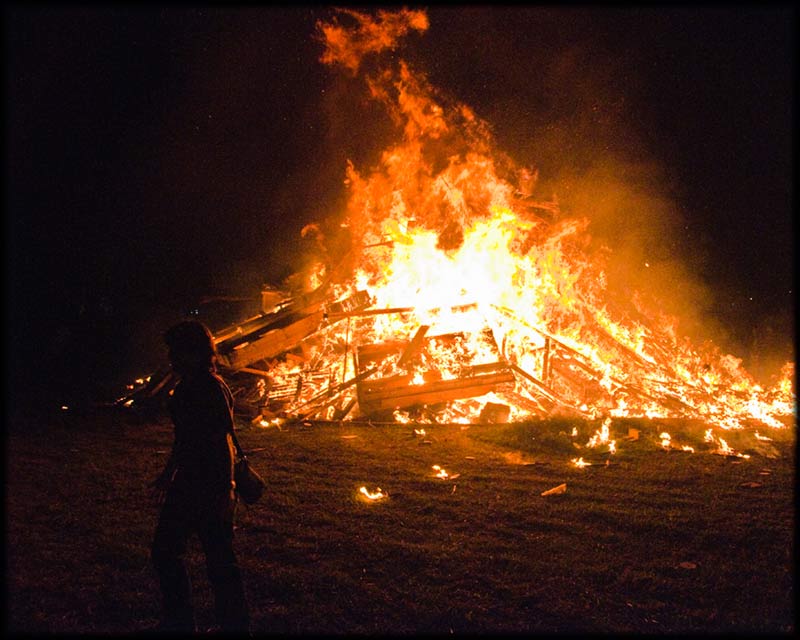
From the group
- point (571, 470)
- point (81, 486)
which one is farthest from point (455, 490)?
point (81, 486)

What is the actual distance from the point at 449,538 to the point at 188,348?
3255 mm

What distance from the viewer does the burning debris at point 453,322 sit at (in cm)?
1002

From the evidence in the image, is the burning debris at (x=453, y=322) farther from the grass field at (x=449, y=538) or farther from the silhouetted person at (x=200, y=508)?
the silhouetted person at (x=200, y=508)

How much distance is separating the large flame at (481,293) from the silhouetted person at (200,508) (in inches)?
266

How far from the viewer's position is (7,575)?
4250 millimetres

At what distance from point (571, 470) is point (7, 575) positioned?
656 centimetres

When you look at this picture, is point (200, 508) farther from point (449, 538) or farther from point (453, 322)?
point (453, 322)

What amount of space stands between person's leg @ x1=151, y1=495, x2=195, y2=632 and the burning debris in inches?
262

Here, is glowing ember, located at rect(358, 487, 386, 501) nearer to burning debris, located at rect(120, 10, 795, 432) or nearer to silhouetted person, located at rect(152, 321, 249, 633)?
silhouetted person, located at rect(152, 321, 249, 633)

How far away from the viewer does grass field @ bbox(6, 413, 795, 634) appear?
3664 mm

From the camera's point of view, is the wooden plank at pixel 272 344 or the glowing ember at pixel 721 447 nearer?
the glowing ember at pixel 721 447

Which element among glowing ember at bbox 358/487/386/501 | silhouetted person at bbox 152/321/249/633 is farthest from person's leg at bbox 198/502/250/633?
glowing ember at bbox 358/487/386/501

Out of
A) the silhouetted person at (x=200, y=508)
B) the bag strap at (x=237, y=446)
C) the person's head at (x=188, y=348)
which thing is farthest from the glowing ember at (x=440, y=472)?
the person's head at (x=188, y=348)

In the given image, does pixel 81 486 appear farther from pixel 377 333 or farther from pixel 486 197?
pixel 486 197
